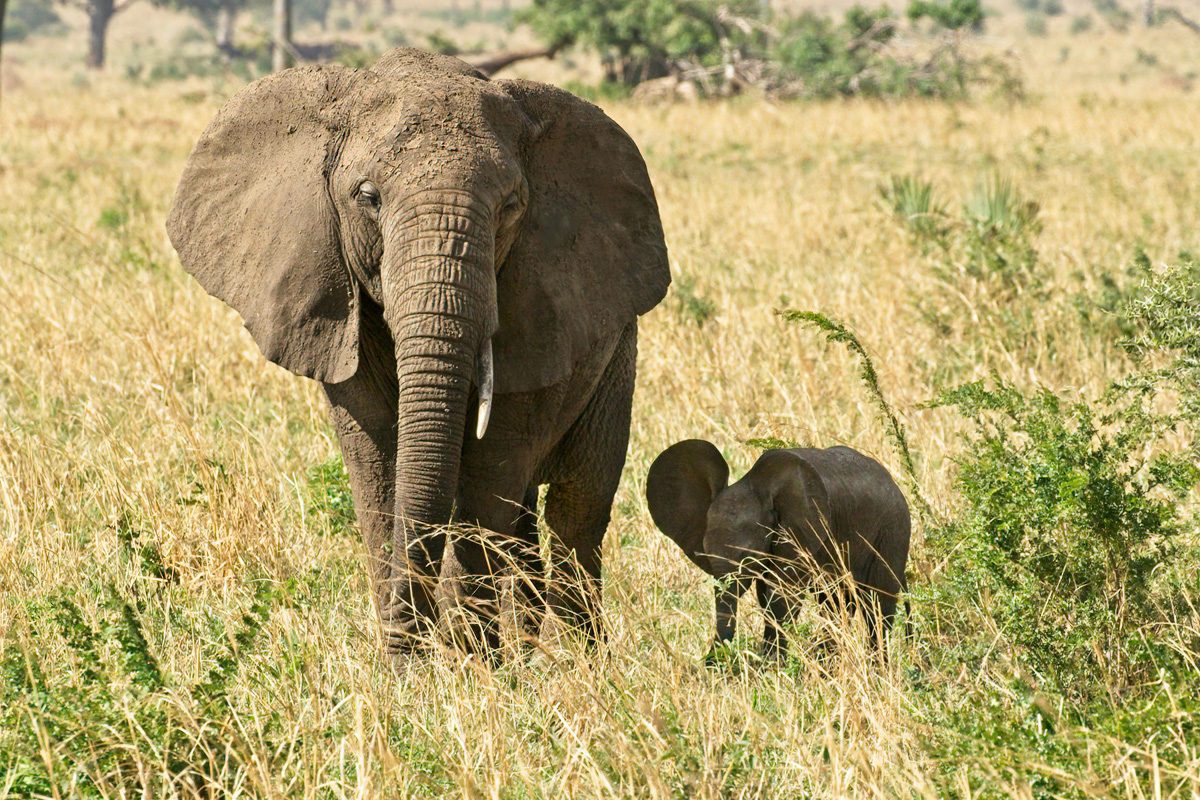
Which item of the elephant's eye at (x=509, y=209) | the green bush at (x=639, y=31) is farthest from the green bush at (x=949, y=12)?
the elephant's eye at (x=509, y=209)

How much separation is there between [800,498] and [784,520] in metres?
0.10

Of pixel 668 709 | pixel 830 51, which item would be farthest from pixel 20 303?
pixel 830 51

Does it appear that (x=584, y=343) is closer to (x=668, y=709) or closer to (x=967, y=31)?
Result: (x=668, y=709)

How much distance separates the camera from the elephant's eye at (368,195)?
3.86 m

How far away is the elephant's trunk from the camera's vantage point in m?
3.68

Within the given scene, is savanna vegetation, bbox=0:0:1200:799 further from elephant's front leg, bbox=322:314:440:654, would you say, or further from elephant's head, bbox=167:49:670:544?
elephant's head, bbox=167:49:670:544

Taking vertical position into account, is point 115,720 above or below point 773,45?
above

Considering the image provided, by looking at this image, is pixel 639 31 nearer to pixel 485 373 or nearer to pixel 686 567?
pixel 686 567

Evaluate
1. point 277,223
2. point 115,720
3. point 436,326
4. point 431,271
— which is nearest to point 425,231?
point 431,271

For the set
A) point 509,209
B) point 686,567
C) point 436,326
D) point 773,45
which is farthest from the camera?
point 773,45

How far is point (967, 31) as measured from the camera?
26.0 metres

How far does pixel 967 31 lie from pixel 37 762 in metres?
25.3

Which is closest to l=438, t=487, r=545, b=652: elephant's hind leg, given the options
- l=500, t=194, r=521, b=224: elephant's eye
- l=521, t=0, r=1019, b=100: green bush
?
l=500, t=194, r=521, b=224: elephant's eye

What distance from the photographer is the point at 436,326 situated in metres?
3.66
